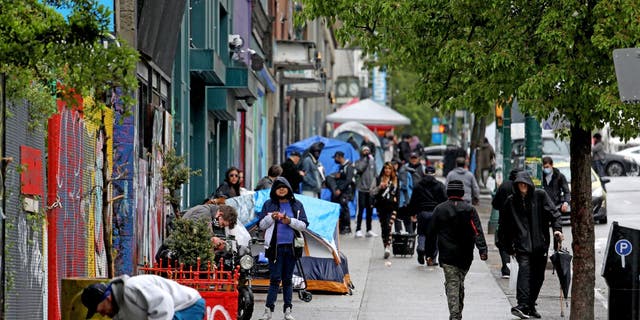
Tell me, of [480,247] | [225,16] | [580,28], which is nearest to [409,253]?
[225,16]

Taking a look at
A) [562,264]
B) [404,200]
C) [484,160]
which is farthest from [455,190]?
[484,160]

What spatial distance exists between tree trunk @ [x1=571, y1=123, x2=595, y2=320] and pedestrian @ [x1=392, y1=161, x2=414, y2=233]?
8.13 m

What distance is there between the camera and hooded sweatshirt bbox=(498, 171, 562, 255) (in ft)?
53.6

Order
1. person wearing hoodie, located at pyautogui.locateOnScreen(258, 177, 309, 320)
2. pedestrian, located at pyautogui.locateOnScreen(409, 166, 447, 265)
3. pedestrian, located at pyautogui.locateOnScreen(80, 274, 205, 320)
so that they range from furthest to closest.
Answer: pedestrian, located at pyautogui.locateOnScreen(409, 166, 447, 265), person wearing hoodie, located at pyautogui.locateOnScreen(258, 177, 309, 320), pedestrian, located at pyautogui.locateOnScreen(80, 274, 205, 320)

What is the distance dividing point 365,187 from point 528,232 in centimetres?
1190

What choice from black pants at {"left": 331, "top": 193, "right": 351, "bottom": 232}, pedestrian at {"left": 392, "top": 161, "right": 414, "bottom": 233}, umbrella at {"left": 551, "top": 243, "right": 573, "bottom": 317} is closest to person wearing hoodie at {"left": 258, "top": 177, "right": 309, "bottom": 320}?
umbrella at {"left": 551, "top": 243, "right": 573, "bottom": 317}

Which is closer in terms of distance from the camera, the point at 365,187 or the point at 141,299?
the point at 141,299

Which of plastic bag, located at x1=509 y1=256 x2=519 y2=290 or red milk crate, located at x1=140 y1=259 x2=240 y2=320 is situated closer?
red milk crate, located at x1=140 y1=259 x2=240 y2=320

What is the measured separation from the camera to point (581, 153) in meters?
14.8

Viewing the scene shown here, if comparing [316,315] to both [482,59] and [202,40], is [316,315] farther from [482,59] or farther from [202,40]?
[202,40]

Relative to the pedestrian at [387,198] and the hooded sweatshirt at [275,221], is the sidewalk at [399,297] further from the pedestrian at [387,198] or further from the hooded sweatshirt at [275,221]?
the hooded sweatshirt at [275,221]

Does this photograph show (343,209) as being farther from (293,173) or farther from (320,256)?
(320,256)

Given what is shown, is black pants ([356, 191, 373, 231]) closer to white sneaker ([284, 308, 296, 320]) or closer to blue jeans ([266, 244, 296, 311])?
blue jeans ([266, 244, 296, 311])

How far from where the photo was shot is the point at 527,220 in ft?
53.8
